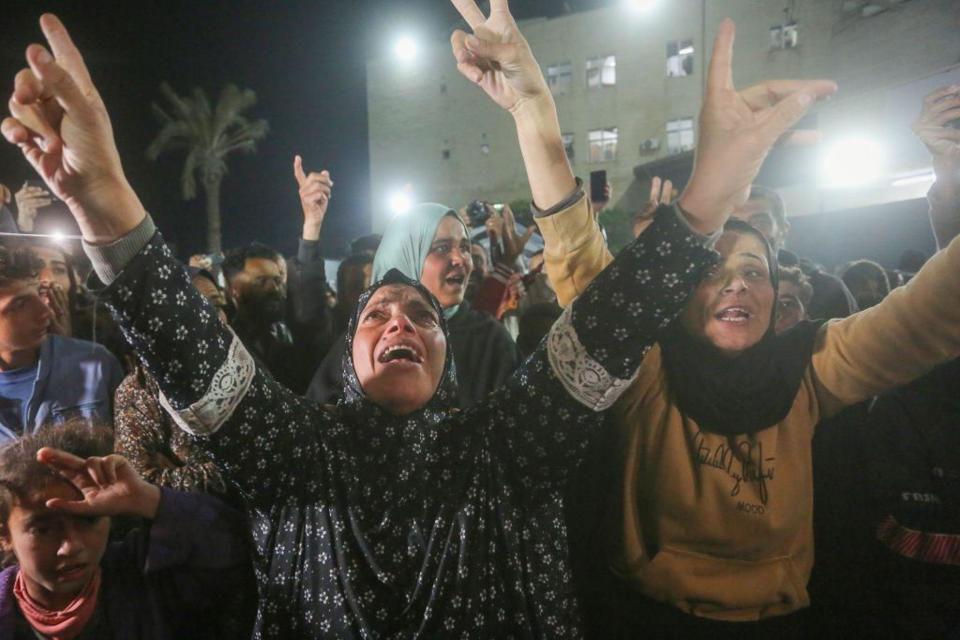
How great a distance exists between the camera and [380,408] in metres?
1.80

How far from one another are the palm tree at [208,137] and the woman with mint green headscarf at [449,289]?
26.5m

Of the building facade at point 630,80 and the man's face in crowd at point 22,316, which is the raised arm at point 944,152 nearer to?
the man's face in crowd at point 22,316

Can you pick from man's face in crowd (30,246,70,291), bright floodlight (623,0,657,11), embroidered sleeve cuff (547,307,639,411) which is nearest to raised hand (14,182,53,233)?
man's face in crowd (30,246,70,291)

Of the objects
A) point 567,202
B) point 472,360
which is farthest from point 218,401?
point 472,360

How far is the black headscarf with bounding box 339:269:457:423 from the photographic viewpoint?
180 cm

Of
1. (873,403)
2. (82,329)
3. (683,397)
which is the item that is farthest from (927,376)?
(82,329)

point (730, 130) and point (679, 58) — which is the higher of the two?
point (679, 58)

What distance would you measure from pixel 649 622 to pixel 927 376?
134 cm

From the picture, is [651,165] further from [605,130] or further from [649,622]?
[649,622]

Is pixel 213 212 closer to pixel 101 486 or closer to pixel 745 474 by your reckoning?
pixel 101 486

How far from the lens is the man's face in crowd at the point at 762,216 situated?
3326 mm

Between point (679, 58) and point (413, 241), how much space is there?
1040 inches

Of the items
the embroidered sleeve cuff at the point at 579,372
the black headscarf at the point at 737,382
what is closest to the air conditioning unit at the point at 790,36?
the black headscarf at the point at 737,382

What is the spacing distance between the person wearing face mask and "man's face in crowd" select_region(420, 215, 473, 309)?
1110mm
